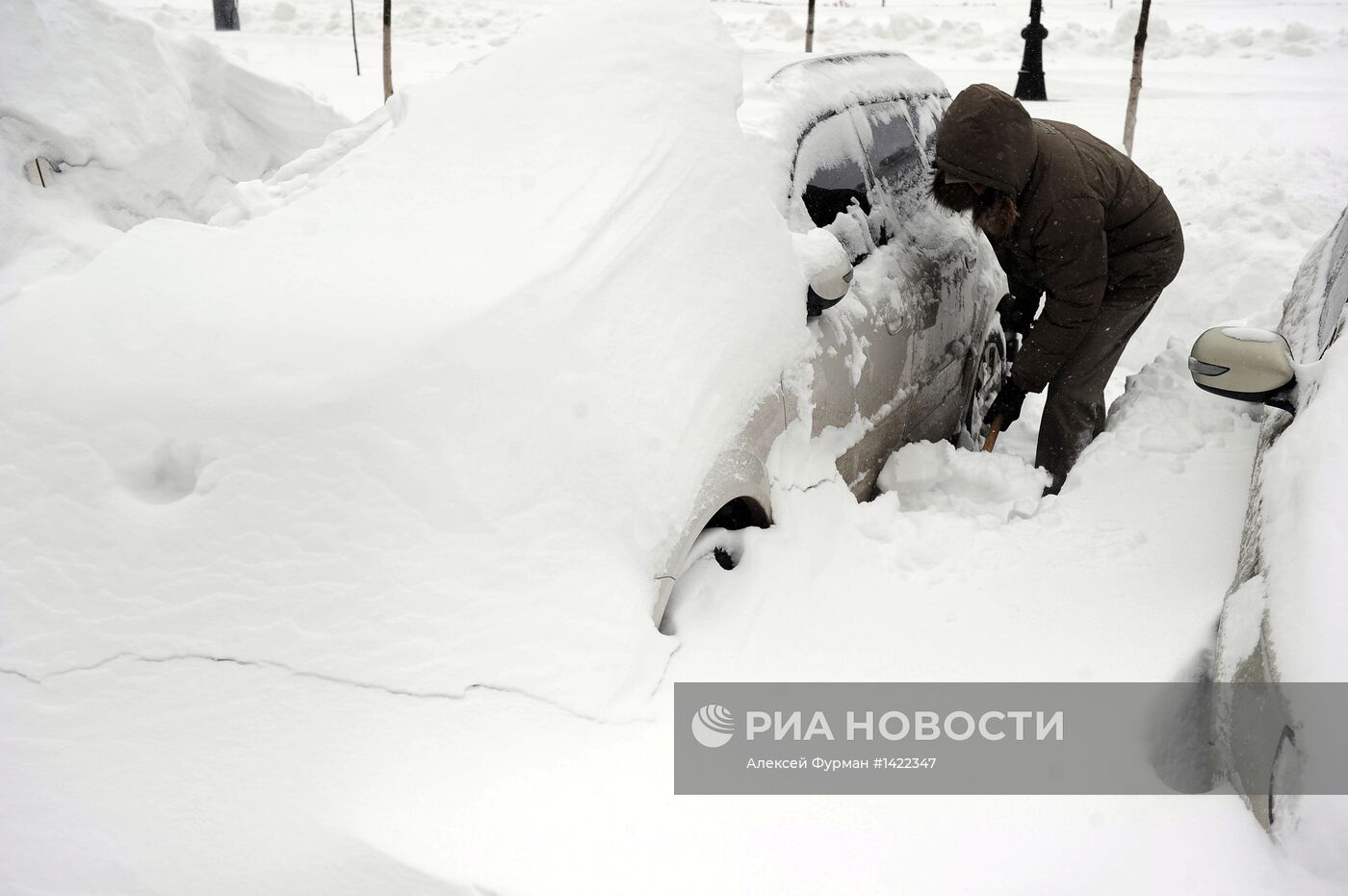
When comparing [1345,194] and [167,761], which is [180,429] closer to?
[167,761]

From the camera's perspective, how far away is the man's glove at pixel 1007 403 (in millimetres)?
3725

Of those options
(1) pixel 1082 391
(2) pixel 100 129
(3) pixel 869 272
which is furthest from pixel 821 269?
(2) pixel 100 129

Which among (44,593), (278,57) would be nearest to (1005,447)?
(44,593)

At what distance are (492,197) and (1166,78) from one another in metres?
13.2

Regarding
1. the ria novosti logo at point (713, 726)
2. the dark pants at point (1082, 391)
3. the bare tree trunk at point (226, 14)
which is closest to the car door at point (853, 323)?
the dark pants at point (1082, 391)

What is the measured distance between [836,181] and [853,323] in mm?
527

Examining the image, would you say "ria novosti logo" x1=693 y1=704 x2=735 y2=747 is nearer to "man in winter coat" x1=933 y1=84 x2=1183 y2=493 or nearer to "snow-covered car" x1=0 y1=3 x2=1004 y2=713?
"snow-covered car" x1=0 y1=3 x2=1004 y2=713

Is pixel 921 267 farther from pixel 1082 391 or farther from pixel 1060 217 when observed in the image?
pixel 1082 391

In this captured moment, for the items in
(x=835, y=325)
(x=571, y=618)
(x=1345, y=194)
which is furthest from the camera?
(x=1345, y=194)

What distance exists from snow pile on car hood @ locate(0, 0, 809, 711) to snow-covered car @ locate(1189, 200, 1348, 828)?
1080 millimetres

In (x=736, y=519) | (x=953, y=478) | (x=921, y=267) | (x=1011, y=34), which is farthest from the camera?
(x=1011, y=34)

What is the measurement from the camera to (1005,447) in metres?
4.50

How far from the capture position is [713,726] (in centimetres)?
196

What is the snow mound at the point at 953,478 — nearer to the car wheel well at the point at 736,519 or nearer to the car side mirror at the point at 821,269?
the car side mirror at the point at 821,269
